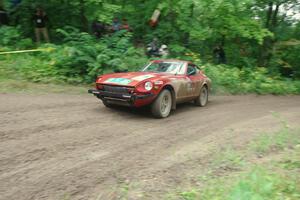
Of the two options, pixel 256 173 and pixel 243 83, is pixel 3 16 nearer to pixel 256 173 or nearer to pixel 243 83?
pixel 243 83

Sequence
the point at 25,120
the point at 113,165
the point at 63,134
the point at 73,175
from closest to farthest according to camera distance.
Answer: the point at 73,175
the point at 113,165
the point at 63,134
the point at 25,120

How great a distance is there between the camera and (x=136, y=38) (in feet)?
57.9

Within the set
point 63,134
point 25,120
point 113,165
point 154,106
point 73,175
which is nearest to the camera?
point 73,175

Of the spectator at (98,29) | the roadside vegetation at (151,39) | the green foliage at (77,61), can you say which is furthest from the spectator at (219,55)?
the green foliage at (77,61)

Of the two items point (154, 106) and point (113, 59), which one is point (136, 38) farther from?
point (154, 106)

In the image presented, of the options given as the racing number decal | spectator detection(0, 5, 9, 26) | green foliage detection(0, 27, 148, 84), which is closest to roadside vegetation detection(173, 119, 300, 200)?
the racing number decal

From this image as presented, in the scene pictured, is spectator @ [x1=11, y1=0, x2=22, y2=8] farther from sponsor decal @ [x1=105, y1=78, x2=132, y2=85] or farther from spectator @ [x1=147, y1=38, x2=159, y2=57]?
sponsor decal @ [x1=105, y1=78, x2=132, y2=85]

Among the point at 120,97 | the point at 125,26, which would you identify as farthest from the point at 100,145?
the point at 125,26

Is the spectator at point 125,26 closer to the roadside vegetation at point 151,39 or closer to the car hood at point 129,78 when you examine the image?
the roadside vegetation at point 151,39

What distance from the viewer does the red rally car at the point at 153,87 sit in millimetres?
7447

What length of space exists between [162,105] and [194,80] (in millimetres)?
1854

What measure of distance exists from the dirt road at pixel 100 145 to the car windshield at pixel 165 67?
118 centimetres

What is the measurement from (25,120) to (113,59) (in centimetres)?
573

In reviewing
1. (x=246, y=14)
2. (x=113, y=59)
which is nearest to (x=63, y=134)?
(x=113, y=59)
